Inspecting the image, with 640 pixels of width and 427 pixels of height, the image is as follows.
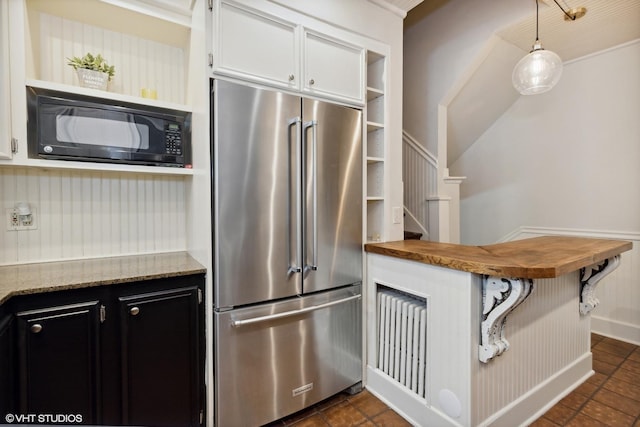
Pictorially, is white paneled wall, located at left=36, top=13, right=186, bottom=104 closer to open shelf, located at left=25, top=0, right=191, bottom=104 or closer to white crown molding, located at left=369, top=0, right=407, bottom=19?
open shelf, located at left=25, top=0, right=191, bottom=104

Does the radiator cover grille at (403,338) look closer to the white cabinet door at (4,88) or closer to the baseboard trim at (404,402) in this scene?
the baseboard trim at (404,402)

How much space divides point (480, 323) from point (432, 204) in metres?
1.82

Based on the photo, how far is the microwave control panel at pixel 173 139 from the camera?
1.79m

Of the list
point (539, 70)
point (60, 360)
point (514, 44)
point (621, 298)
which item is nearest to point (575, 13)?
point (514, 44)

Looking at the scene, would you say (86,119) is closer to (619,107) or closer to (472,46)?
(472,46)

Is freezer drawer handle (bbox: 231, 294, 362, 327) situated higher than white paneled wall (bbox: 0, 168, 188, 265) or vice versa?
white paneled wall (bbox: 0, 168, 188, 265)

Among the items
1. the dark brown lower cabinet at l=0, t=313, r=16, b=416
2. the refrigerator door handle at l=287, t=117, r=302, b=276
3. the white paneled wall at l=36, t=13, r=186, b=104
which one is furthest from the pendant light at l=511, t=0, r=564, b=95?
the dark brown lower cabinet at l=0, t=313, r=16, b=416

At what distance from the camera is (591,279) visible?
205 centimetres

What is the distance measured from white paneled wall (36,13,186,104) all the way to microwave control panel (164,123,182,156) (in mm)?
437

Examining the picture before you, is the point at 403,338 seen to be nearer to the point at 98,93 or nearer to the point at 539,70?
the point at 539,70

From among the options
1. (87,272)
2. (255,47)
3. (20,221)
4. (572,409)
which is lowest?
(572,409)

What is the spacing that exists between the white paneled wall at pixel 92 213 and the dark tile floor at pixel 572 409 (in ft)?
4.71

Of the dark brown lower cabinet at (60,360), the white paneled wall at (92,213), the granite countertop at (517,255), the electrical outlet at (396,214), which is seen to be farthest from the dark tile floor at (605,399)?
the white paneled wall at (92,213)

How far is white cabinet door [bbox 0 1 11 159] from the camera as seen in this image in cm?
138
